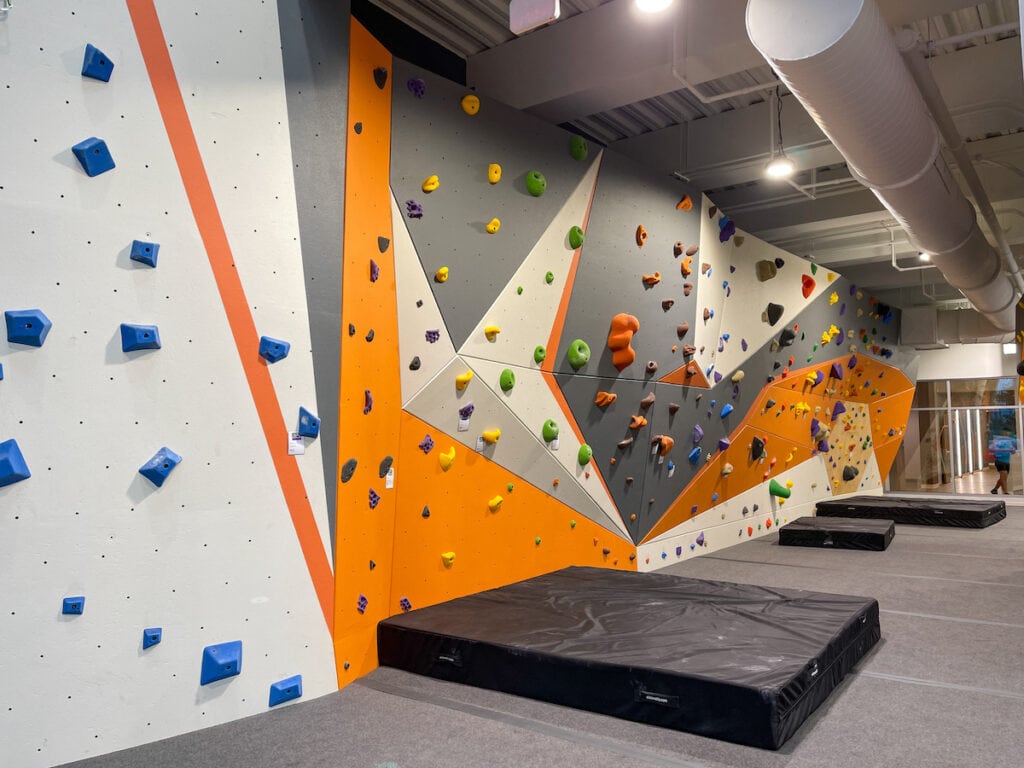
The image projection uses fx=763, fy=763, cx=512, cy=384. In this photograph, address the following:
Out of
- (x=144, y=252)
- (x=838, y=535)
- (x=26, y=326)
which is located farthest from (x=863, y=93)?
(x=838, y=535)

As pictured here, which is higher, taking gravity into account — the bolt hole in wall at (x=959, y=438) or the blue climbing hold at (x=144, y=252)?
the blue climbing hold at (x=144, y=252)

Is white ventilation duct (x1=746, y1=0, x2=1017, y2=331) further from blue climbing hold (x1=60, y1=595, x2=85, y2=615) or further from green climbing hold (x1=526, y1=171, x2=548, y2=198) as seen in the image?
blue climbing hold (x1=60, y1=595, x2=85, y2=615)

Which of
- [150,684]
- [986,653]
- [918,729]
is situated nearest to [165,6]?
[150,684]

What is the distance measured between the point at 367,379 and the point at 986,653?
326 cm

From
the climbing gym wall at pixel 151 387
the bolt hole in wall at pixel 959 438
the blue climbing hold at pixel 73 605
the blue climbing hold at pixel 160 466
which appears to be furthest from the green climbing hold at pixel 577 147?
the bolt hole in wall at pixel 959 438

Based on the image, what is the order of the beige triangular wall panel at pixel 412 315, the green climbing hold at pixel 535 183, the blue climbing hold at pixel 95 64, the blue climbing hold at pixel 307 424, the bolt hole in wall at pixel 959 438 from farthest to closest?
the bolt hole in wall at pixel 959 438
the green climbing hold at pixel 535 183
the beige triangular wall panel at pixel 412 315
the blue climbing hold at pixel 307 424
the blue climbing hold at pixel 95 64

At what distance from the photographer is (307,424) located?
318 centimetres

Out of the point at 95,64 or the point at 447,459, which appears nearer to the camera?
the point at 95,64

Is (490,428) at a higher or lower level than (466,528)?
higher

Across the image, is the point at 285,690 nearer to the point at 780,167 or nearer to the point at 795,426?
the point at 780,167

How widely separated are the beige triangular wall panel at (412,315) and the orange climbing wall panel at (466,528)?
9.0 inches

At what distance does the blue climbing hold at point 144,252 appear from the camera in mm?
2656

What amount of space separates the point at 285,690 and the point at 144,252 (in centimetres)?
175

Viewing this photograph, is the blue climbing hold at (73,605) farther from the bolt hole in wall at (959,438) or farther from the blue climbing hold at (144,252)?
the bolt hole in wall at (959,438)
